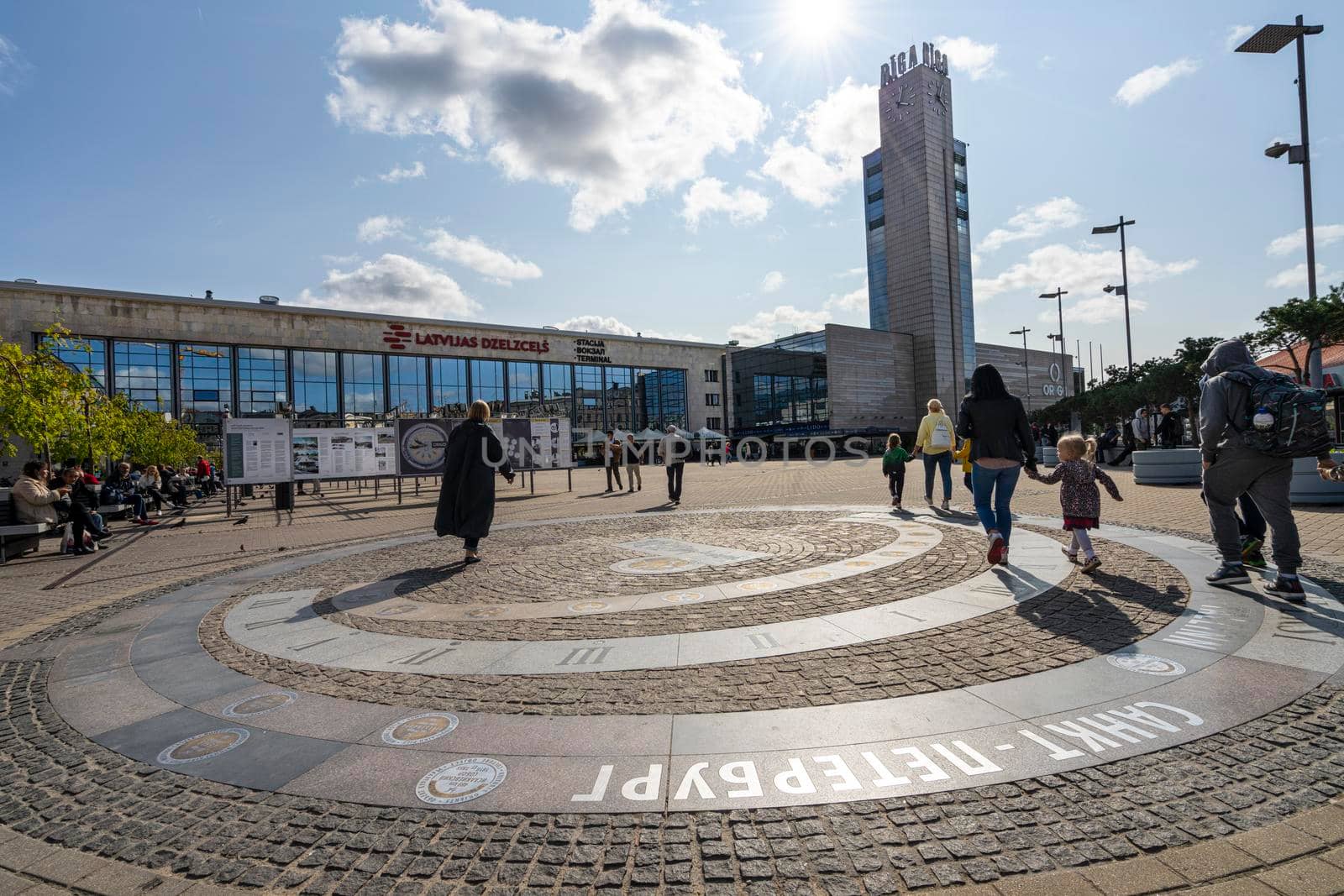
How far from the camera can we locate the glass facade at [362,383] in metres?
51.0

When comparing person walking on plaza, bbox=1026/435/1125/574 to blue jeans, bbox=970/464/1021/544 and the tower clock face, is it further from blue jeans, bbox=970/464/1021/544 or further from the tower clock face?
the tower clock face

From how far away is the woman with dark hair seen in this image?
19.9 feet

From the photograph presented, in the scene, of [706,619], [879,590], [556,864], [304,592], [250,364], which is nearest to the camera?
[556,864]

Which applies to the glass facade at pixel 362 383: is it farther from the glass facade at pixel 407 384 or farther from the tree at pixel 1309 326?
the tree at pixel 1309 326

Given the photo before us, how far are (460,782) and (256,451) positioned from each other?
58.6ft

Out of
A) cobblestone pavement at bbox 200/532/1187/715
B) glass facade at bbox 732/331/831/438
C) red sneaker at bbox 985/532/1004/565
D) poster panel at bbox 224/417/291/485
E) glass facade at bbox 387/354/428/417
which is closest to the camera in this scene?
cobblestone pavement at bbox 200/532/1187/715

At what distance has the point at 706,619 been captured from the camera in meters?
4.91

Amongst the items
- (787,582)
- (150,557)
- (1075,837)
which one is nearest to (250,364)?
(150,557)

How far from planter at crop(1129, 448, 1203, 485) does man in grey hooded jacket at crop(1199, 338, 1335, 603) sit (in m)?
10.8

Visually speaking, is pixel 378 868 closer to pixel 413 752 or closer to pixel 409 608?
pixel 413 752

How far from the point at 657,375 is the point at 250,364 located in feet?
121

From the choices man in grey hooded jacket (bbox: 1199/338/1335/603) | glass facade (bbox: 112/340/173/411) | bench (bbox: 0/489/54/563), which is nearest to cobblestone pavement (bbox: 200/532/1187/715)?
man in grey hooded jacket (bbox: 1199/338/1335/603)

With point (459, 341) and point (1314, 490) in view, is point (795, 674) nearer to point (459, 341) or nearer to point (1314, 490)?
point (1314, 490)

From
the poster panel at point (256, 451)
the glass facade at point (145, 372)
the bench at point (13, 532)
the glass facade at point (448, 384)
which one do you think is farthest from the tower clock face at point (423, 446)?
the glass facade at point (448, 384)
